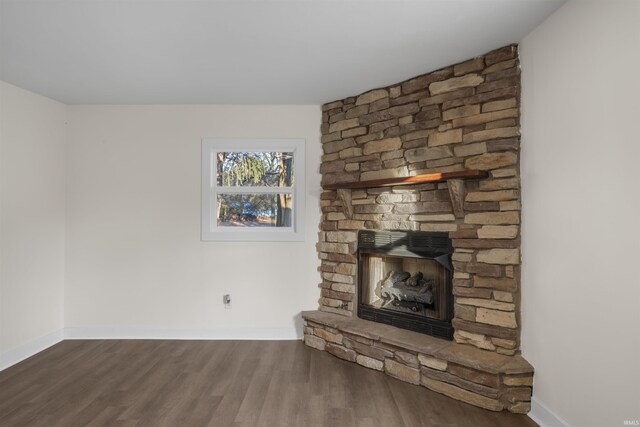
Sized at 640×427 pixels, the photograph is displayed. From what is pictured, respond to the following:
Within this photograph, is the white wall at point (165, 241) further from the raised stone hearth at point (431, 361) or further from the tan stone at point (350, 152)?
the raised stone hearth at point (431, 361)

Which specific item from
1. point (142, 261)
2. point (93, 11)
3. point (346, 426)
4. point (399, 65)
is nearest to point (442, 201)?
point (399, 65)

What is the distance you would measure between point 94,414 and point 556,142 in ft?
10.6

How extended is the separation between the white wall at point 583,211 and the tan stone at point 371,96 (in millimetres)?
1115

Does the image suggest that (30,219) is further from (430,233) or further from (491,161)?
(491,161)

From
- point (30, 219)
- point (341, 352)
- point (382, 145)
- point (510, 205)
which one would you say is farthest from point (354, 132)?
point (30, 219)

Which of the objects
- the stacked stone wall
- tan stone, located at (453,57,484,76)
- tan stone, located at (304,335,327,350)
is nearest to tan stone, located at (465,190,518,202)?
the stacked stone wall

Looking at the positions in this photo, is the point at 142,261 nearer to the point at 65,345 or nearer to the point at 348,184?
the point at 65,345

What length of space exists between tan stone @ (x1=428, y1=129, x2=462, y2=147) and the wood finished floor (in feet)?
5.92

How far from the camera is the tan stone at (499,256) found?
7.73 feet

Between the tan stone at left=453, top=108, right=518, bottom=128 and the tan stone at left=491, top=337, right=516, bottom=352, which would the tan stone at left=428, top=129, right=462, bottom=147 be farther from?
the tan stone at left=491, top=337, right=516, bottom=352

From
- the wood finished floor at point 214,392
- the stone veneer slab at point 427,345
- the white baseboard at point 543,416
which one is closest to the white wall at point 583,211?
the white baseboard at point 543,416

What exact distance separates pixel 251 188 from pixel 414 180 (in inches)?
69.2

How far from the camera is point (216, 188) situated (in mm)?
3717

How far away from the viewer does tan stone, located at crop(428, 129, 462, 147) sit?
2.63 m
